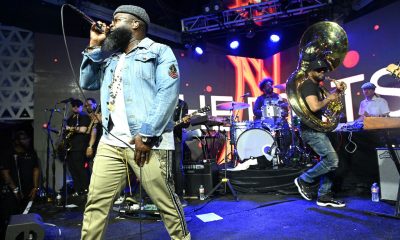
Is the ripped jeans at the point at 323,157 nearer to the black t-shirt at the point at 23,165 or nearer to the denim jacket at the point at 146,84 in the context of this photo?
the denim jacket at the point at 146,84

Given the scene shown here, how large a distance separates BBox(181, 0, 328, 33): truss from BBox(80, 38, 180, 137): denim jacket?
7225 millimetres

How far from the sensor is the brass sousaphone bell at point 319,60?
5117mm

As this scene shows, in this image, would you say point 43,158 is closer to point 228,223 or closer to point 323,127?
point 228,223

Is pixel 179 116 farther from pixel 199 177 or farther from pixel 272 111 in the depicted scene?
pixel 272 111

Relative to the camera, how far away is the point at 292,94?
548 centimetres

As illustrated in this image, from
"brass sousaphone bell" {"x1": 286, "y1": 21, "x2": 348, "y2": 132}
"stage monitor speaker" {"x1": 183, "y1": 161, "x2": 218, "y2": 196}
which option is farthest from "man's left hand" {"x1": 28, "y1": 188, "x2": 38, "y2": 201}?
"brass sousaphone bell" {"x1": 286, "y1": 21, "x2": 348, "y2": 132}

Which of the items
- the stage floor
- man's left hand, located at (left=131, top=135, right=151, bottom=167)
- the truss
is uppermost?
the truss

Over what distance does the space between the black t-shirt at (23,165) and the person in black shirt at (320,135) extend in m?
6.32

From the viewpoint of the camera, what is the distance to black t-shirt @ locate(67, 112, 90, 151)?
773cm

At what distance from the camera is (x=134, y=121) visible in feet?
8.25

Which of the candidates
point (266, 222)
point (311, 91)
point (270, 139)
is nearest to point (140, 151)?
point (266, 222)

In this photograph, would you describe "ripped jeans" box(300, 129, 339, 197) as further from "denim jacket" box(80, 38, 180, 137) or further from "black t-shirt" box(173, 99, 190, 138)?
"denim jacket" box(80, 38, 180, 137)

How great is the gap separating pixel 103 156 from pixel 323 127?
12.4 feet

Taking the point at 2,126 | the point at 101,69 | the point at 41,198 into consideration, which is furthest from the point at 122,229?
the point at 2,126
